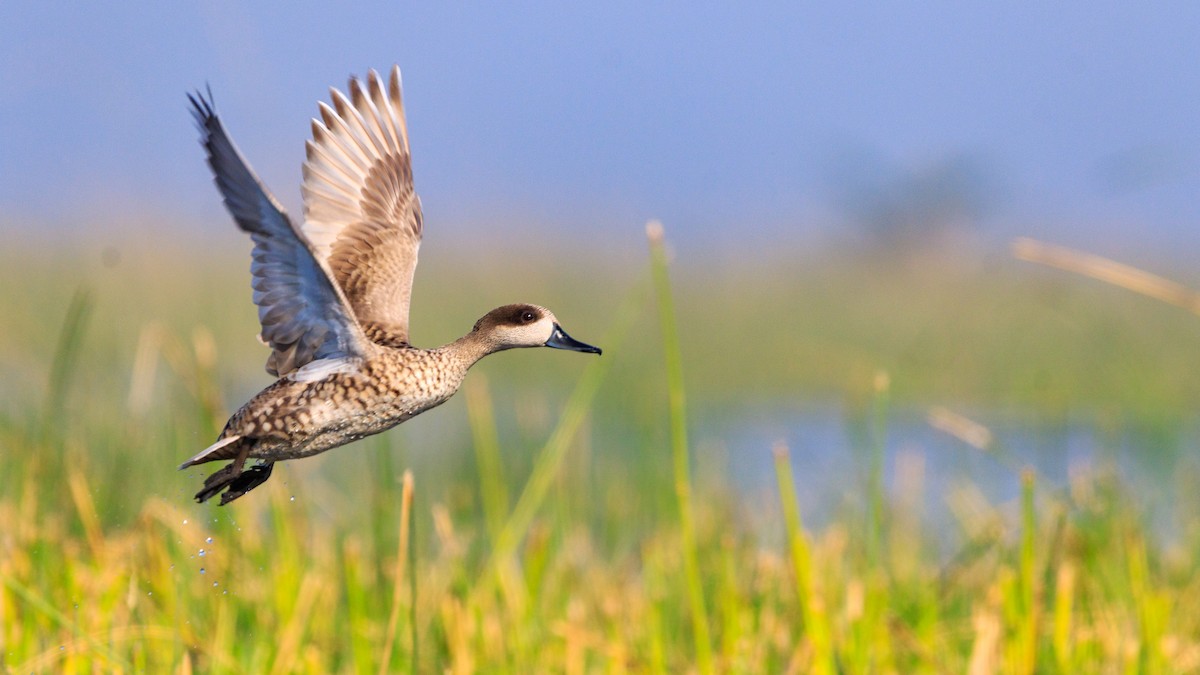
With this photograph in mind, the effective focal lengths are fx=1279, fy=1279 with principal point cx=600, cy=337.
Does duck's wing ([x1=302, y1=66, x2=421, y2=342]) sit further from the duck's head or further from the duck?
the duck's head

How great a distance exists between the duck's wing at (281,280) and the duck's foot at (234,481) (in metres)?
0.12

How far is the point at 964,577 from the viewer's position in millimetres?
4738

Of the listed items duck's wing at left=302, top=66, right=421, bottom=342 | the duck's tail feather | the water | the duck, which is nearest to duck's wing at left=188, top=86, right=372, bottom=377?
the duck

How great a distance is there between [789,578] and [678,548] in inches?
18.4

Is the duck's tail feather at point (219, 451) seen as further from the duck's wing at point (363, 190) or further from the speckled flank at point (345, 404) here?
the duck's wing at point (363, 190)

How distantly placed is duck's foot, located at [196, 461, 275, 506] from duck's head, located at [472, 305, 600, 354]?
205 mm

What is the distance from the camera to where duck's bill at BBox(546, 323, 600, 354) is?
3.31ft

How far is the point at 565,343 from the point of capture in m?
1.06

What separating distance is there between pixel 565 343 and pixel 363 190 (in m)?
0.98

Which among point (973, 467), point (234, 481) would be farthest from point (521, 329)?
point (973, 467)

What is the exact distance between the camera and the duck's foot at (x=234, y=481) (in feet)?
3.24

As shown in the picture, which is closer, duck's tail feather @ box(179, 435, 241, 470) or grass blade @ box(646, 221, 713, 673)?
duck's tail feather @ box(179, 435, 241, 470)

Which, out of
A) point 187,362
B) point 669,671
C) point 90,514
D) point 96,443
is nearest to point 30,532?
point 90,514

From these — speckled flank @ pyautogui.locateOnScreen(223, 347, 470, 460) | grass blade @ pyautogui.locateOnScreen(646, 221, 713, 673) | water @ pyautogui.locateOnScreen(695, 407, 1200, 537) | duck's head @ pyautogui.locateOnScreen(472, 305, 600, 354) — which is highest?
duck's head @ pyautogui.locateOnScreen(472, 305, 600, 354)
